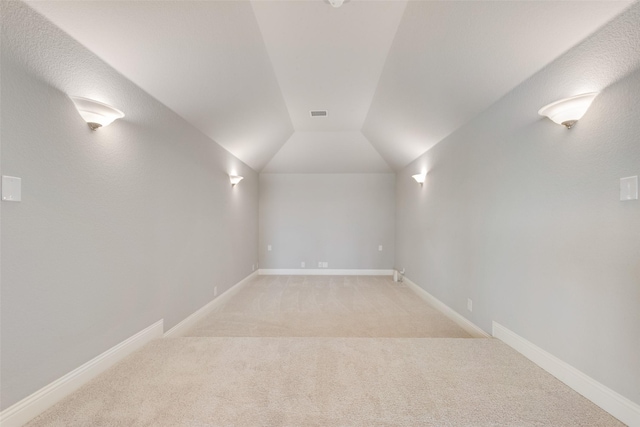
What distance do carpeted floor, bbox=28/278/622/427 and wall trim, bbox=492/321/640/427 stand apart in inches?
1.9

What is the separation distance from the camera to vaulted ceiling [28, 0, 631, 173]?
1.72m

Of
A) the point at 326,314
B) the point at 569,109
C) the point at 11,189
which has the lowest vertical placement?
the point at 326,314

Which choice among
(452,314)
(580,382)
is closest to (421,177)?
(452,314)

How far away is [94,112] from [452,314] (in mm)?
3960

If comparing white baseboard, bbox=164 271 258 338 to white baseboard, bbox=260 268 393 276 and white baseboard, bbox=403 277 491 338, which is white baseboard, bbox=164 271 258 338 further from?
white baseboard, bbox=403 277 491 338

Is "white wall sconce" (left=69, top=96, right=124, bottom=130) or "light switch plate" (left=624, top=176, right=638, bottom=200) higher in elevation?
"white wall sconce" (left=69, top=96, right=124, bottom=130)

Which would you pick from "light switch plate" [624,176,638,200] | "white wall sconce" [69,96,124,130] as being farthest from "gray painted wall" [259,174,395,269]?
"light switch plate" [624,176,638,200]

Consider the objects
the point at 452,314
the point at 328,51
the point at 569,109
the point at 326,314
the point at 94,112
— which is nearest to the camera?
the point at 569,109

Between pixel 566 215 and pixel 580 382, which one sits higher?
pixel 566 215

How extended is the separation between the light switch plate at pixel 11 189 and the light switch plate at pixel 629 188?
10.4 ft

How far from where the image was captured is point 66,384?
1.71 m

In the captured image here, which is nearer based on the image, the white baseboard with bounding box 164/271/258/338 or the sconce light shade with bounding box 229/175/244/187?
the white baseboard with bounding box 164/271/258/338

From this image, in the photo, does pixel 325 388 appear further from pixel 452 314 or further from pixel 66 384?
pixel 452 314

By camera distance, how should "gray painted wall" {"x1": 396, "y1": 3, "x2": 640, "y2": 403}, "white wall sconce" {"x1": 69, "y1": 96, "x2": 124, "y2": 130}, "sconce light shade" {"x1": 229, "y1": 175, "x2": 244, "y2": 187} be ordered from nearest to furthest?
"gray painted wall" {"x1": 396, "y1": 3, "x2": 640, "y2": 403}
"white wall sconce" {"x1": 69, "y1": 96, "x2": 124, "y2": 130}
"sconce light shade" {"x1": 229, "y1": 175, "x2": 244, "y2": 187}
